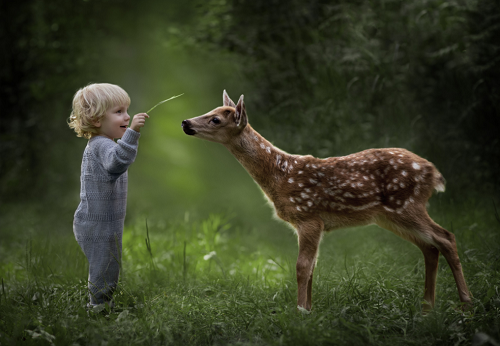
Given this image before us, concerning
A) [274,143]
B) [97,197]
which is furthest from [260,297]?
[274,143]

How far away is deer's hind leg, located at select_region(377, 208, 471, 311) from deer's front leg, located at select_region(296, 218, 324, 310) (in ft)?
1.76

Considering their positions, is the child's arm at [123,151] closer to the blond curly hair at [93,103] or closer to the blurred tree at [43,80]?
the blond curly hair at [93,103]

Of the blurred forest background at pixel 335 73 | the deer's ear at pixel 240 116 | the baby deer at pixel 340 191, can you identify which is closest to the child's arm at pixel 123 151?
the baby deer at pixel 340 191

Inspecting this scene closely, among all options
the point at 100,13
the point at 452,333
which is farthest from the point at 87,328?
the point at 100,13

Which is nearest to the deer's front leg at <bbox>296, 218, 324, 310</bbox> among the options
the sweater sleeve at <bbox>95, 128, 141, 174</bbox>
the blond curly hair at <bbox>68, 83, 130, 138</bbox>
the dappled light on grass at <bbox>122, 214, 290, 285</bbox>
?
the dappled light on grass at <bbox>122, 214, 290, 285</bbox>

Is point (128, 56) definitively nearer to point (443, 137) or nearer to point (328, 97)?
point (328, 97)

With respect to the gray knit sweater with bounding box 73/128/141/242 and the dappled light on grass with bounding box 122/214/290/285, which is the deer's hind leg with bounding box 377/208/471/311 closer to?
the dappled light on grass with bounding box 122/214/290/285

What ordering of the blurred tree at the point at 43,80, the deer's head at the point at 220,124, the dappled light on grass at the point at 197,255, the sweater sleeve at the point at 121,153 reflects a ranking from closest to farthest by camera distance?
the sweater sleeve at the point at 121,153 → the deer's head at the point at 220,124 → the dappled light on grass at the point at 197,255 → the blurred tree at the point at 43,80

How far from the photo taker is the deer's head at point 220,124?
10.6ft

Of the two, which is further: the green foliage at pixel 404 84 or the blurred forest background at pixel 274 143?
the green foliage at pixel 404 84

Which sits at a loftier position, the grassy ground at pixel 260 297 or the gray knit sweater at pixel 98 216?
the gray knit sweater at pixel 98 216

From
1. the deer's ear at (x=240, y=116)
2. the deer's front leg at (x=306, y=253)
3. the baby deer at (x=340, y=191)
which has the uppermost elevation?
the deer's ear at (x=240, y=116)

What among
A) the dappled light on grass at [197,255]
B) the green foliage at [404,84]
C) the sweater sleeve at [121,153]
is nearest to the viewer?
the sweater sleeve at [121,153]

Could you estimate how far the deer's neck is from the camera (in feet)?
11.0
